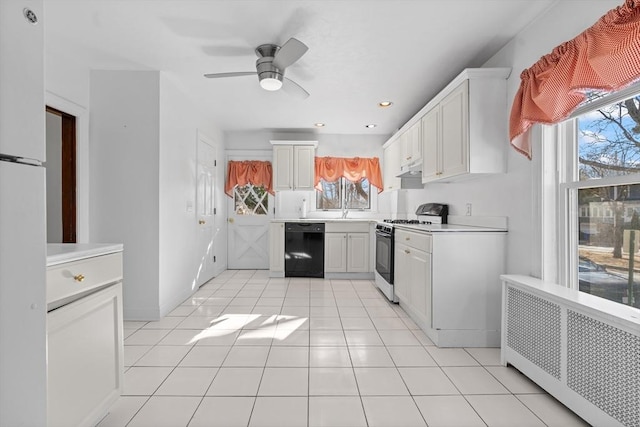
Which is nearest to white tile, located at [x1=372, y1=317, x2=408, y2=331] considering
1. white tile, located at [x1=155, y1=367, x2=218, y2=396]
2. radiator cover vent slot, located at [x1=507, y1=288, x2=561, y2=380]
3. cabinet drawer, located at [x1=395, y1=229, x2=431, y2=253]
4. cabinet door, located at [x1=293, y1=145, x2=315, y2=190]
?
cabinet drawer, located at [x1=395, y1=229, x2=431, y2=253]

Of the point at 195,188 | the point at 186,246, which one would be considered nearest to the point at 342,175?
the point at 195,188

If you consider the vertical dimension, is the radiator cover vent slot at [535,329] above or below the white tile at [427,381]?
above

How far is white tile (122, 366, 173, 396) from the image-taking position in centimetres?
191

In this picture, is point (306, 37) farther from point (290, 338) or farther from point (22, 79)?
point (290, 338)

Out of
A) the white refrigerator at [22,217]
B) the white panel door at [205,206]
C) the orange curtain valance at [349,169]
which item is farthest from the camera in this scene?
the orange curtain valance at [349,169]

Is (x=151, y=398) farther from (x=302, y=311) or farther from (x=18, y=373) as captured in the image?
(x=302, y=311)

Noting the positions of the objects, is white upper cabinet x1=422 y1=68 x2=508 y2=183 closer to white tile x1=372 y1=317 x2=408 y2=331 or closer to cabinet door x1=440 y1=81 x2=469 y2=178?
cabinet door x1=440 y1=81 x2=469 y2=178

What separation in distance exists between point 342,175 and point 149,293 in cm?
350

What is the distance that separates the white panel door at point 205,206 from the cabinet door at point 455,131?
3025 mm

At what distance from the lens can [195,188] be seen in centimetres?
413

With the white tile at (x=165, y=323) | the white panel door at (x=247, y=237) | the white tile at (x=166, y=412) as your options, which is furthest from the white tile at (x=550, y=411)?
the white panel door at (x=247, y=237)

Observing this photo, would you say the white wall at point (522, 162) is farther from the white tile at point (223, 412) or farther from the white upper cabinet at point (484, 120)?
the white tile at point (223, 412)

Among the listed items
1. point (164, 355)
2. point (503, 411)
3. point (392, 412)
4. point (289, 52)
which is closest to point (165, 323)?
point (164, 355)

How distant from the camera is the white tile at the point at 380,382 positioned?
190cm
